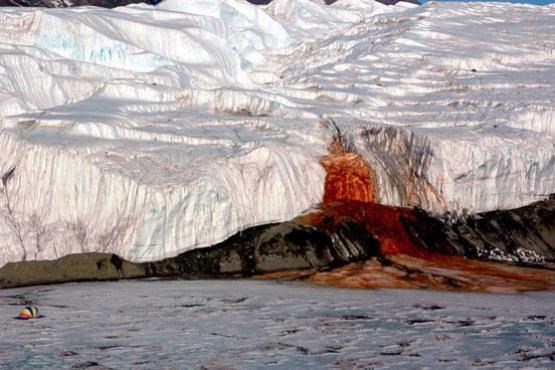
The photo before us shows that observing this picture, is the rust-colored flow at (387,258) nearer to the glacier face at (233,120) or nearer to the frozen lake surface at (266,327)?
the glacier face at (233,120)

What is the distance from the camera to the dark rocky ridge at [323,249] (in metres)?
21.5

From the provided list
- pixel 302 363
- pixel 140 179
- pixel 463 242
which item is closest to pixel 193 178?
pixel 140 179

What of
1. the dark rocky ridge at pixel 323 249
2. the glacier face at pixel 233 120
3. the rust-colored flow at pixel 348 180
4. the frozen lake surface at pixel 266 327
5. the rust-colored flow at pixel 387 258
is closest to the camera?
the frozen lake surface at pixel 266 327

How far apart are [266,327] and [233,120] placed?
39.8 ft

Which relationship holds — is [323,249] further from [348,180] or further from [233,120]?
[233,120]

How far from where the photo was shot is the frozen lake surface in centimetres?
1363

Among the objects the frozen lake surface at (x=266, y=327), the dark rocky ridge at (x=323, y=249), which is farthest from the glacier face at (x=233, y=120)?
the frozen lake surface at (x=266, y=327)

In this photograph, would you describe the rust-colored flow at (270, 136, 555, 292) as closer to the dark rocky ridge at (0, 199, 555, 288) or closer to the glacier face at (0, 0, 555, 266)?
the dark rocky ridge at (0, 199, 555, 288)

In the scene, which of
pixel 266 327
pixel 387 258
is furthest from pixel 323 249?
pixel 266 327

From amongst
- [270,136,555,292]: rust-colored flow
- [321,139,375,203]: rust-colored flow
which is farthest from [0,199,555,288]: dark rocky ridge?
[321,139,375,203]: rust-colored flow

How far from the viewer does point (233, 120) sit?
27.4m

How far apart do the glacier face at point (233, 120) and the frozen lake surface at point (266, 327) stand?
8.10 feet

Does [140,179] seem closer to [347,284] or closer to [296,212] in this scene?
[296,212]

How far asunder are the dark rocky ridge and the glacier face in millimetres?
461
